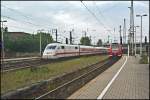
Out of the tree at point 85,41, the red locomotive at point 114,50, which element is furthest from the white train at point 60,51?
the tree at point 85,41

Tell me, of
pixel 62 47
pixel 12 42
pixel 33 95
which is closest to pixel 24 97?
pixel 33 95

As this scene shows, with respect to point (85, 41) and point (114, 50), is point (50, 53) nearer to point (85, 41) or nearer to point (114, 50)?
point (114, 50)

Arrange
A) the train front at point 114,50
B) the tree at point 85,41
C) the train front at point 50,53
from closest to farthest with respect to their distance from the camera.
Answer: the train front at point 50,53 < the train front at point 114,50 < the tree at point 85,41

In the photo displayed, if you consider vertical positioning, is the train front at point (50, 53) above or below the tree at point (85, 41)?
below

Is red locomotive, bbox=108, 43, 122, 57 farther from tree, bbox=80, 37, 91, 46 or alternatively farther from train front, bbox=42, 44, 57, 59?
tree, bbox=80, 37, 91, 46

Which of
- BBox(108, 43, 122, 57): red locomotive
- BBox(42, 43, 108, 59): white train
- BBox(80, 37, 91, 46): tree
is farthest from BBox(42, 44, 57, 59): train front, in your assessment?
BBox(80, 37, 91, 46): tree

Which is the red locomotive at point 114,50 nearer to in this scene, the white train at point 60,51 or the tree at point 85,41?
the white train at point 60,51

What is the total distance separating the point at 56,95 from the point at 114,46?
148 feet

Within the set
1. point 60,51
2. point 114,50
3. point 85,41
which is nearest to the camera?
point 60,51

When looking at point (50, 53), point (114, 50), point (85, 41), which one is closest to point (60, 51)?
point (50, 53)

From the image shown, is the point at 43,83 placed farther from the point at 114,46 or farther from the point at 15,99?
the point at 114,46

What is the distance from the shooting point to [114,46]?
59.5 m

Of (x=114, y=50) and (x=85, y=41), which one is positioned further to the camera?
(x=85, y=41)

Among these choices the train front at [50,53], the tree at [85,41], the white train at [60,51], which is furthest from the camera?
the tree at [85,41]
